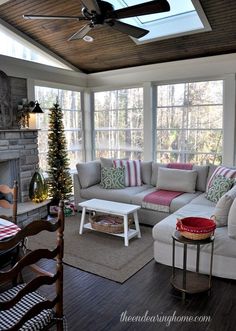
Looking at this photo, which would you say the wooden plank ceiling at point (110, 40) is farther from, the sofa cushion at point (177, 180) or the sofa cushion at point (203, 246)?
the sofa cushion at point (203, 246)

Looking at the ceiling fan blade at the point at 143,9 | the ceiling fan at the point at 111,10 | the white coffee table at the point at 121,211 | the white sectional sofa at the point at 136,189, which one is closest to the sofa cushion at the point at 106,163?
the white sectional sofa at the point at 136,189

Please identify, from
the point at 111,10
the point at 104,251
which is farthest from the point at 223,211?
the point at 111,10

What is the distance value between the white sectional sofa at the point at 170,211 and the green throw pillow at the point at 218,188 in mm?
93

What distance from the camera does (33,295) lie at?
1.77 m

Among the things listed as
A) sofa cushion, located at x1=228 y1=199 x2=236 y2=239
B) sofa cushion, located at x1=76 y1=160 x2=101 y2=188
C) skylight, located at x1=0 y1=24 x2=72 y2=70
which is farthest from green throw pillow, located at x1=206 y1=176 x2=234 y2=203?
skylight, located at x1=0 y1=24 x2=72 y2=70

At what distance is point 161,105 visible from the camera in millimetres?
5629

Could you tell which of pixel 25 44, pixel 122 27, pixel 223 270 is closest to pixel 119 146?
pixel 25 44

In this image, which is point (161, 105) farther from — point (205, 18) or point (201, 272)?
point (201, 272)

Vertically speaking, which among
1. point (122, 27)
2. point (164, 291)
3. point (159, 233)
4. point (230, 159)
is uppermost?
point (122, 27)

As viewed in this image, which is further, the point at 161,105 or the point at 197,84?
the point at 161,105

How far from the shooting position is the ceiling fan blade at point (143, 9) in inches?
101

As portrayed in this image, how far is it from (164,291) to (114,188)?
243cm

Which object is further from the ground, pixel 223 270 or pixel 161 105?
pixel 161 105

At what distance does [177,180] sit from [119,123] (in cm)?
214
